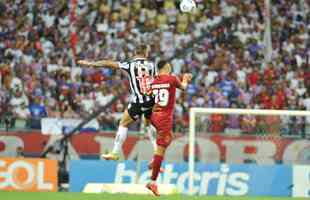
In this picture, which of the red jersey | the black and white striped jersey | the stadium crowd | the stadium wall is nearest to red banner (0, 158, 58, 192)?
the stadium wall

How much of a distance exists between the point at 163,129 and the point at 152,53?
33.6 feet

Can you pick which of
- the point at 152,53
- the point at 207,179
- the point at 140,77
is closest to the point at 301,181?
the point at 207,179

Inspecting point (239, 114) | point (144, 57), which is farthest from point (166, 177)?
point (144, 57)

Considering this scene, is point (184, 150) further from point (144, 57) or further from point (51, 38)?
point (51, 38)

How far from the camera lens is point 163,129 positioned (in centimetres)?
1544

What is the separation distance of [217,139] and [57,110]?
16.9 feet

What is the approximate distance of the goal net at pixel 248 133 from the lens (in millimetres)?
18156

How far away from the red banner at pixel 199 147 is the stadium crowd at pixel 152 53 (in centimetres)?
115

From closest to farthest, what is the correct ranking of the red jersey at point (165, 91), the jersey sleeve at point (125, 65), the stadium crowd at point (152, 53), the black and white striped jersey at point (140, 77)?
the red jersey at point (165, 91) → the jersey sleeve at point (125, 65) → the black and white striped jersey at point (140, 77) → the stadium crowd at point (152, 53)

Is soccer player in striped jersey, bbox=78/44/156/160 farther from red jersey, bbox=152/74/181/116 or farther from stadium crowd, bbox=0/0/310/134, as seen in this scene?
stadium crowd, bbox=0/0/310/134

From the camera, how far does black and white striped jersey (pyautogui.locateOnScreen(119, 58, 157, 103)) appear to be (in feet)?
54.0

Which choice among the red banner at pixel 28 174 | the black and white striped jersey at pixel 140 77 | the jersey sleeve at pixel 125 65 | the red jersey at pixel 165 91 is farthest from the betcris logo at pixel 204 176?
the red jersey at pixel 165 91

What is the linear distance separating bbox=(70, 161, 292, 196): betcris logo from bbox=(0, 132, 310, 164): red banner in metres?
0.17

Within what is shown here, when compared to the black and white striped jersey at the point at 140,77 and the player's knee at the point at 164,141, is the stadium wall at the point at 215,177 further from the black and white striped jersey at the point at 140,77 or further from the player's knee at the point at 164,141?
the player's knee at the point at 164,141
